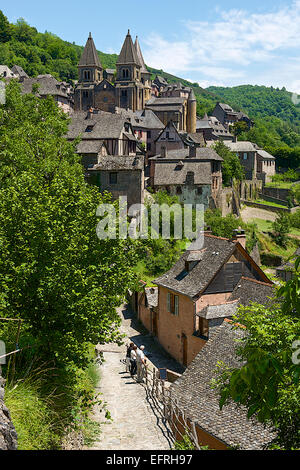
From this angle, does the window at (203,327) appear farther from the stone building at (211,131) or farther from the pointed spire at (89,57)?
the pointed spire at (89,57)

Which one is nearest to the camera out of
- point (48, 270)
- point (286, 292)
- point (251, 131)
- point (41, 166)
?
point (286, 292)

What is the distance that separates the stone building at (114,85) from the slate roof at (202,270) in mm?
71821

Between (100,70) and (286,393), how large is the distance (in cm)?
10452

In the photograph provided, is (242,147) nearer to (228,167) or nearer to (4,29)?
(228,167)

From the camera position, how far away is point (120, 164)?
4584 cm

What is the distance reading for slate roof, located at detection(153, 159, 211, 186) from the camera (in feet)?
186

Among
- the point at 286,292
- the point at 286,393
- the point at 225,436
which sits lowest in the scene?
the point at 225,436

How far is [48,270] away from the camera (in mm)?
13133

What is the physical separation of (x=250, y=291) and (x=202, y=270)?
12.1ft

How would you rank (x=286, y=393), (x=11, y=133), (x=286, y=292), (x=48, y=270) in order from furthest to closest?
(x=11, y=133) < (x=48, y=270) < (x=286, y=393) < (x=286, y=292)

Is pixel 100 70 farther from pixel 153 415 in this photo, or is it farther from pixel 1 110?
pixel 153 415

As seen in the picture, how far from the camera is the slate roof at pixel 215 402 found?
581 inches

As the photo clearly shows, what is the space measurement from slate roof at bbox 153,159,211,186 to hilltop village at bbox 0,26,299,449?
0.42 ft

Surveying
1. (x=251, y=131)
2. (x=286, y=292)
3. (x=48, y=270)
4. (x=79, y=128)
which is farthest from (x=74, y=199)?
(x=251, y=131)
